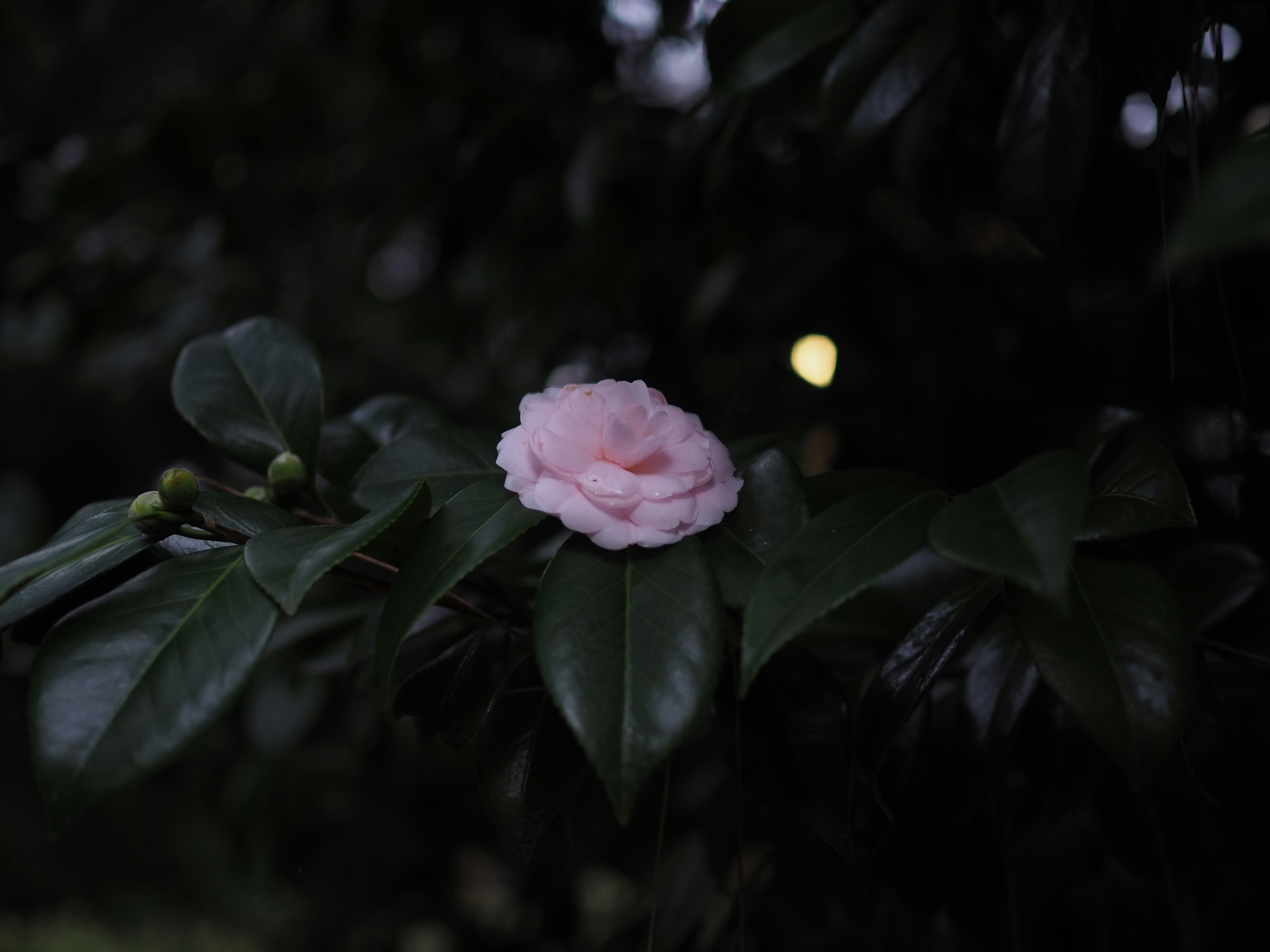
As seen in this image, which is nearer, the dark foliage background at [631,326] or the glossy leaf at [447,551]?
the glossy leaf at [447,551]

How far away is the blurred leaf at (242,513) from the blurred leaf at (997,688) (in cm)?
40

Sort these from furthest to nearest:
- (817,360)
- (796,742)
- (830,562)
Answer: (817,360)
(796,742)
(830,562)

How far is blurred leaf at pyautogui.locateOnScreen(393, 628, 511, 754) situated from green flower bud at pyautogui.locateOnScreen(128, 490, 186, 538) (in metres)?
0.15

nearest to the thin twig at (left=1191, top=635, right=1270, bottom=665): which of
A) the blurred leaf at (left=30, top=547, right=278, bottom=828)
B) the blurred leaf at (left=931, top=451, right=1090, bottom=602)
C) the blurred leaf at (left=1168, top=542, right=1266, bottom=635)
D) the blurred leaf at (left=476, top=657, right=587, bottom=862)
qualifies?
the blurred leaf at (left=1168, top=542, right=1266, bottom=635)

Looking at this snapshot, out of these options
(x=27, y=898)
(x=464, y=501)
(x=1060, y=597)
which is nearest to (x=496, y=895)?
(x=464, y=501)

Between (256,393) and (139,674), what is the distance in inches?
11.1

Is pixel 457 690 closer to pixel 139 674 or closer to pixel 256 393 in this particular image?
pixel 139 674

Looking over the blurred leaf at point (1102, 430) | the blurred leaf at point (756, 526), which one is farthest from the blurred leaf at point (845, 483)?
the blurred leaf at point (1102, 430)

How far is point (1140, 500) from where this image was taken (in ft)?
1.23

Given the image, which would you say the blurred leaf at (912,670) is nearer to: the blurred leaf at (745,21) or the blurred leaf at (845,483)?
the blurred leaf at (845,483)

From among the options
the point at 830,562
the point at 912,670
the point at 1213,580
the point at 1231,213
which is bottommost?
the point at 1213,580

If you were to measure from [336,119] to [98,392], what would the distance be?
29.5 inches

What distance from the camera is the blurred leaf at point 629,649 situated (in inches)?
12.4


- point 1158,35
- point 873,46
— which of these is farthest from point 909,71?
point 1158,35
